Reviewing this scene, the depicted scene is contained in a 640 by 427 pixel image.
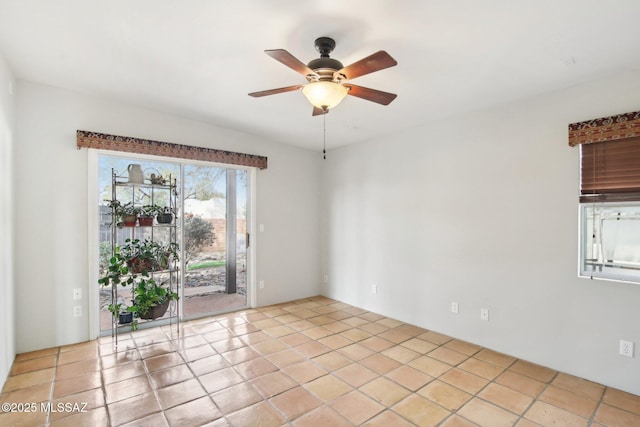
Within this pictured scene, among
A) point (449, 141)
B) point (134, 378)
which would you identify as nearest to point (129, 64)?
point (134, 378)

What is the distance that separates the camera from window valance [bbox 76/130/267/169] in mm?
3244

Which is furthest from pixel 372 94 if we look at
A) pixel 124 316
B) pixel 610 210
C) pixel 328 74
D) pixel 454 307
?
pixel 124 316

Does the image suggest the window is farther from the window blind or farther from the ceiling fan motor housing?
the ceiling fan motor housing

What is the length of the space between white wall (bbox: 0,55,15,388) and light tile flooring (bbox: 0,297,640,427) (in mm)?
240

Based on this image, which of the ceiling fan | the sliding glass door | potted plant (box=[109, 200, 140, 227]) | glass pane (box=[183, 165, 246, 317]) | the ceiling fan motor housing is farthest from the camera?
glass pane (box=[183, 165, 246, 317])

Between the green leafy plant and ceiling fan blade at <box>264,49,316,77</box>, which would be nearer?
ceiling fan blade at <box>264,49,316,77</box>

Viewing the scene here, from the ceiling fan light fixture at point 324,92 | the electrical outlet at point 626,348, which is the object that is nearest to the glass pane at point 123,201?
the ceiling fan light fixture at point 324,92

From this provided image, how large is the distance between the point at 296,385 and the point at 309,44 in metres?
2.65

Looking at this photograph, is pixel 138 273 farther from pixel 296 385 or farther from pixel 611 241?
pixel 611 241

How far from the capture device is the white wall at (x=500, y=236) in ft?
8.52

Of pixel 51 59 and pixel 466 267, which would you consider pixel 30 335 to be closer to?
pixel 51 59

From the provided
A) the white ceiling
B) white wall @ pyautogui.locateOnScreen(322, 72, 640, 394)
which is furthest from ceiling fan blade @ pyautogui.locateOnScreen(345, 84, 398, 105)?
white wall @ pyautogui.locateOnScreen(322, 72, 640, 394)

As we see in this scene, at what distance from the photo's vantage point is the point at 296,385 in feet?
8.29

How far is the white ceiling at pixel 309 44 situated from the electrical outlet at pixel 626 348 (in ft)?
7.11
